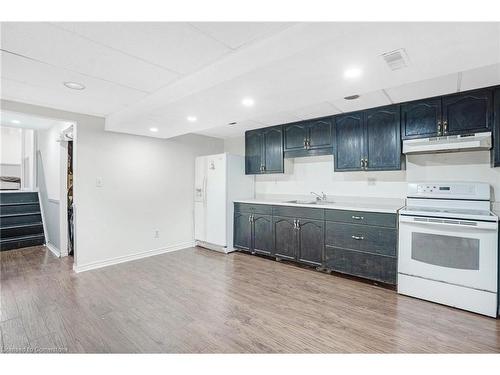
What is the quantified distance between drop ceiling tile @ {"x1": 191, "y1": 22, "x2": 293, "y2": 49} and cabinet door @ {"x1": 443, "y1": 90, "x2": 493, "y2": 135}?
7.19ft

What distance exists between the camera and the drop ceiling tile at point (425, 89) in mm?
2391

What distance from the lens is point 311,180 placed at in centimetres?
422

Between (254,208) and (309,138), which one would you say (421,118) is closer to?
(309,138)

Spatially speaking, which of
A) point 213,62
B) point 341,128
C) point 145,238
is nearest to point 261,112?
point 213,62

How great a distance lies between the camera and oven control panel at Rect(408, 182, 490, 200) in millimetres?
2638

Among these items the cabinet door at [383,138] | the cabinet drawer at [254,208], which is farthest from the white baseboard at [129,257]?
the cabinet door at [383,138]

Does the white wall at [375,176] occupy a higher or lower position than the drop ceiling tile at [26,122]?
lower

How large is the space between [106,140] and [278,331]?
3471 mm

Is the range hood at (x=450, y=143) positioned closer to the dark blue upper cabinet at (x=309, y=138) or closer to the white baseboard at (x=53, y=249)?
the dark blue upper cabinet at (x=309, y=138)

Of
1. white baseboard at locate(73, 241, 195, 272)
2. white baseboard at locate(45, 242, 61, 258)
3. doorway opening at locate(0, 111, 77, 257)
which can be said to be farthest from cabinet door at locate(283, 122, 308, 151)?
white baseboard at locate(45, 242, 61, 258)

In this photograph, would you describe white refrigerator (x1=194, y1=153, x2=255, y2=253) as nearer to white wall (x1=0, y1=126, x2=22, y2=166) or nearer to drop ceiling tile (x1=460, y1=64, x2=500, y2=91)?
drop ceiling tile (x1=460, y1=64, x2=500, y2=91)

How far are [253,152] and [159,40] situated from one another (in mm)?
2964

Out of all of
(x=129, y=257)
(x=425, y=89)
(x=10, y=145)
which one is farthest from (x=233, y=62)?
(x=10, y=145)

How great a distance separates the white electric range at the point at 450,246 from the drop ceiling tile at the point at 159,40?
252cm
